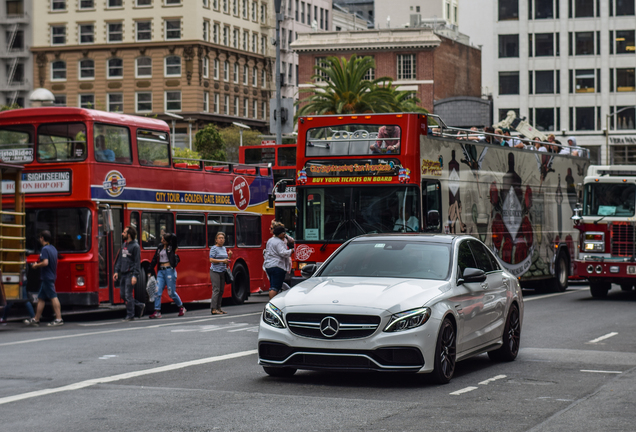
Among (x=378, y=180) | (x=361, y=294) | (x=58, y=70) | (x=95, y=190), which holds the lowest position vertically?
(x=361, y=294)

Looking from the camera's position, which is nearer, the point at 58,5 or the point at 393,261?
the point at 393,261

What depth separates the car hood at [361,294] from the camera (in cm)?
991

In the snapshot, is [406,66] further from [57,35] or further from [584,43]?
[57,35]

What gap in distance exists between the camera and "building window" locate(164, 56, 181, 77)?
315 feet

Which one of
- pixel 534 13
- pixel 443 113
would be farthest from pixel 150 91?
pixel 534 13

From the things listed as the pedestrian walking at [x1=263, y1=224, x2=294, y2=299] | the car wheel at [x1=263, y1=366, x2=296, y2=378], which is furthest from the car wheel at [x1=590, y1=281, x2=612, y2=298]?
the car wheel at [x1=263, y1=366, x2=296, y2=378]

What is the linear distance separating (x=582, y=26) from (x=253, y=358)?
74095 millimetres

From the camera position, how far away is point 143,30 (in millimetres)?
97688

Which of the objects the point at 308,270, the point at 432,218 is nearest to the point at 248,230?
the point at 432,218

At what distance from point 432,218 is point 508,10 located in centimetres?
6709

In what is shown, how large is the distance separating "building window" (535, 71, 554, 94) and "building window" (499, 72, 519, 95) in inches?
61.5

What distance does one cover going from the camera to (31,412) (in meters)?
8.98

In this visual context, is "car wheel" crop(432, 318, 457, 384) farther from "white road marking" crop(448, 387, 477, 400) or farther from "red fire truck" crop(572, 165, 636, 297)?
"red fire truck" crop(572, 165, 636, 297)

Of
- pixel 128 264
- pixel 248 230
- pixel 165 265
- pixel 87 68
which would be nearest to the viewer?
pixel 128 264
